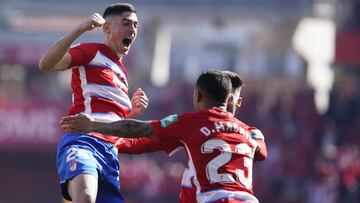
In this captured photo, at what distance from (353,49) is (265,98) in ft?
9.02

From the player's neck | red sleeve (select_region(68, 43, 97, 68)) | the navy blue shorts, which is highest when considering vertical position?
red sleeve (select_region(68, 43, 97, 68))

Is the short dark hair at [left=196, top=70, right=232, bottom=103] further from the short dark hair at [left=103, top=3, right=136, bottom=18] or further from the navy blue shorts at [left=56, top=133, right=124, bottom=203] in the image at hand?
the short dark hair at [left=103, top=3, right=136, bottom=18]

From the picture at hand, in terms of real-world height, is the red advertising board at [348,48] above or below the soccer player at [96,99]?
below

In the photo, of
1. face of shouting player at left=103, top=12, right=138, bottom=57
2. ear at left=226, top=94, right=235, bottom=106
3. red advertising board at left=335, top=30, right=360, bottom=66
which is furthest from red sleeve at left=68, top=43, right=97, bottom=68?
red advertising board at left=335, top=30, right=360, bottom=66

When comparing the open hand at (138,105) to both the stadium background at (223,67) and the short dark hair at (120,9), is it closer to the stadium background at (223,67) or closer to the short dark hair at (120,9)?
the short dark hair at (120,9)

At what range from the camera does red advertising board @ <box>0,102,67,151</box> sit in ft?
99.7

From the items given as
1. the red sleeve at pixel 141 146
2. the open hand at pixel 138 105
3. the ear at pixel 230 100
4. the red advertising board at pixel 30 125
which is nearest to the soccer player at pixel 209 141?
the ear at pixel 230 100

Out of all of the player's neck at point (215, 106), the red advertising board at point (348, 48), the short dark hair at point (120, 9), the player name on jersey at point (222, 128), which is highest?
the short dark hair at point (120, 9)

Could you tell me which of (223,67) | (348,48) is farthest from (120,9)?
(223,67)

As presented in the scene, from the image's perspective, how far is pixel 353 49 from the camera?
97.9ft

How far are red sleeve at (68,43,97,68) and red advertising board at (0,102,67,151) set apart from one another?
19.7 metres

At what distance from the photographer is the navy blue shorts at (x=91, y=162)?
1027cm

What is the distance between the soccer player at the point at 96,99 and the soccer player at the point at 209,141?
3.70ft

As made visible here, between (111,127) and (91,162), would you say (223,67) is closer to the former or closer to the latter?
(91,162)
